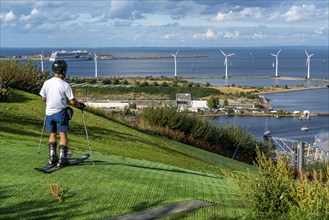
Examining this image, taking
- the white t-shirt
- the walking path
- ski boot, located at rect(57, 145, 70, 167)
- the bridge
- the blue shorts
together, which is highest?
the white t-shirt

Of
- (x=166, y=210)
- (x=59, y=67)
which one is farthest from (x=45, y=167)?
(x=166, y=210)

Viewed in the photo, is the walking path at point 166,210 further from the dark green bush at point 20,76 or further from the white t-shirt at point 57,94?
the dark green bush at point 20,76

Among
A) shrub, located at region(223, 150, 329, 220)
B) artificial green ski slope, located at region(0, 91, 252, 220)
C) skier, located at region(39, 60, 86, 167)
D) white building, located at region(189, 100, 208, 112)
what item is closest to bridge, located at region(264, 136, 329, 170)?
artificial green ski slope, located at region(0, 91, 252, 220)

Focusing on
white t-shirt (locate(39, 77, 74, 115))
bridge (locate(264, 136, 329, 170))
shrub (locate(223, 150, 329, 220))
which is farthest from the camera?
bridge (locate(264, 136, 329, 170))

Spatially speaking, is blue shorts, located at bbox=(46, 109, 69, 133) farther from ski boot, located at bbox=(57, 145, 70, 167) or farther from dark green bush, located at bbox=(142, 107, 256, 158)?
dark green bush, located at bbox=(142, 107, 256, 158)

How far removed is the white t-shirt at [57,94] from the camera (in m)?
8.45

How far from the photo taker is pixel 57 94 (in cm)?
844

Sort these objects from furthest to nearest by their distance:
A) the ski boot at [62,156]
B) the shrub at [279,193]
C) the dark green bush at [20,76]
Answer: the dark green bush at [20,76], the ski boot at [62,156], the shrub at [279,193]

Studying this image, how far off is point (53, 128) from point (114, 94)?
9676 centimetres

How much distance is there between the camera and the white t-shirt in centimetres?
845

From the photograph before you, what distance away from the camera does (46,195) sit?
720cm

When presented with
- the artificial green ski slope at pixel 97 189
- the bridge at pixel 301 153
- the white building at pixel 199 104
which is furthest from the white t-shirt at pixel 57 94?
the white building at pixel 199 104

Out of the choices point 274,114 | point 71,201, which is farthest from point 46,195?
point 274,114

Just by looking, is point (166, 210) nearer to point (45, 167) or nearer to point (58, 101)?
point (45, 167)
